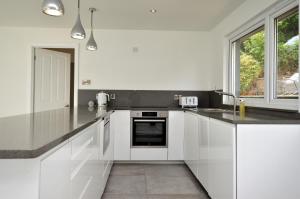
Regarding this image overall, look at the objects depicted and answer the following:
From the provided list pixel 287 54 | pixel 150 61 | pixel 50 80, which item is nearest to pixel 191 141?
pixel 287 54

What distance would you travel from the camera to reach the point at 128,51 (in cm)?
437

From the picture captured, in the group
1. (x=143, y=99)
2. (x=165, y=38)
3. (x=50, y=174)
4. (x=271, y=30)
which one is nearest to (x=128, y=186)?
(x=143, y=99)

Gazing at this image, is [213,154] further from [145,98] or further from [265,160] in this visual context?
[145,98]

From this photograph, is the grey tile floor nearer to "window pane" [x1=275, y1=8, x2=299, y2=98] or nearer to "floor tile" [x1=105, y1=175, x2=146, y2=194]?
"floor tile" [x1=105, y1=175, x2=146, y2=194]

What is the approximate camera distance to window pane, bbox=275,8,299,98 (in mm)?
2213

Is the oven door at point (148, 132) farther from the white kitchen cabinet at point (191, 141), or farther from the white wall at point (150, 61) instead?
the white wall at point (150, 61)

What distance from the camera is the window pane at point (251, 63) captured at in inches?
→ 111

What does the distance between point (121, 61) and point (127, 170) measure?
1937 millimetres

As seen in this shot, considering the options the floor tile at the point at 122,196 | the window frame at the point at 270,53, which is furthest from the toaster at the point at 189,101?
the floor tile at the point at 122,196

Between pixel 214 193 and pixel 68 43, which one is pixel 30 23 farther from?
pixel 214 193

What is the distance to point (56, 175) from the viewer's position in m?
1.08

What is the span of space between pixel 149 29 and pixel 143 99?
1.28m

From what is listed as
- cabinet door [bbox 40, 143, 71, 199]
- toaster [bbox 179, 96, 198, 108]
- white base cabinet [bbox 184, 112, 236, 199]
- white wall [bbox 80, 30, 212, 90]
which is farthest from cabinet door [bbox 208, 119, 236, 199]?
white wall [bbox 80, 30, 212, 90]

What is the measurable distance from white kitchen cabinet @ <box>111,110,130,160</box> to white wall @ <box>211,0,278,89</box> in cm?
165
